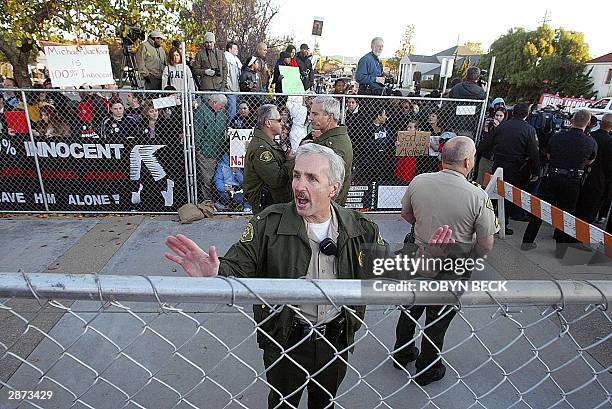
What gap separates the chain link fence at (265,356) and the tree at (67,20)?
5287mm

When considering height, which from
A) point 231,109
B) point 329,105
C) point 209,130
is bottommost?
point 209,130

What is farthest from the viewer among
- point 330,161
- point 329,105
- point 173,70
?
point 173,70

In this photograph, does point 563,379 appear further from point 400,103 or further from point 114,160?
point 114,160

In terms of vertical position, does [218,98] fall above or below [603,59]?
below

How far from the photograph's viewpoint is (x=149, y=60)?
8.20m

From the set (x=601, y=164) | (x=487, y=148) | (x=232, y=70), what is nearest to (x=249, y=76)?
(x=232, y=70)

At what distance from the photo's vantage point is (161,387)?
3049 mm

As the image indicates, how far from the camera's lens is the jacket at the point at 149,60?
8.17 metres

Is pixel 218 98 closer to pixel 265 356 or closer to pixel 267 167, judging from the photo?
pixel 267 167

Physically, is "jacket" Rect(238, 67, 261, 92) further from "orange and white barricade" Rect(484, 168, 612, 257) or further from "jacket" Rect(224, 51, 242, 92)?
"orange and white barricade" Rect(484, 168, 612, 257)

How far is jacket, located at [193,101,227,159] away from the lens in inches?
256

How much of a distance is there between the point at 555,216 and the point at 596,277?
0.89 m

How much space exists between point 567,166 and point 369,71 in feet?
14.5

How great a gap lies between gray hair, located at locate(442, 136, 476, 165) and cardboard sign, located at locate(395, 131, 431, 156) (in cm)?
397
